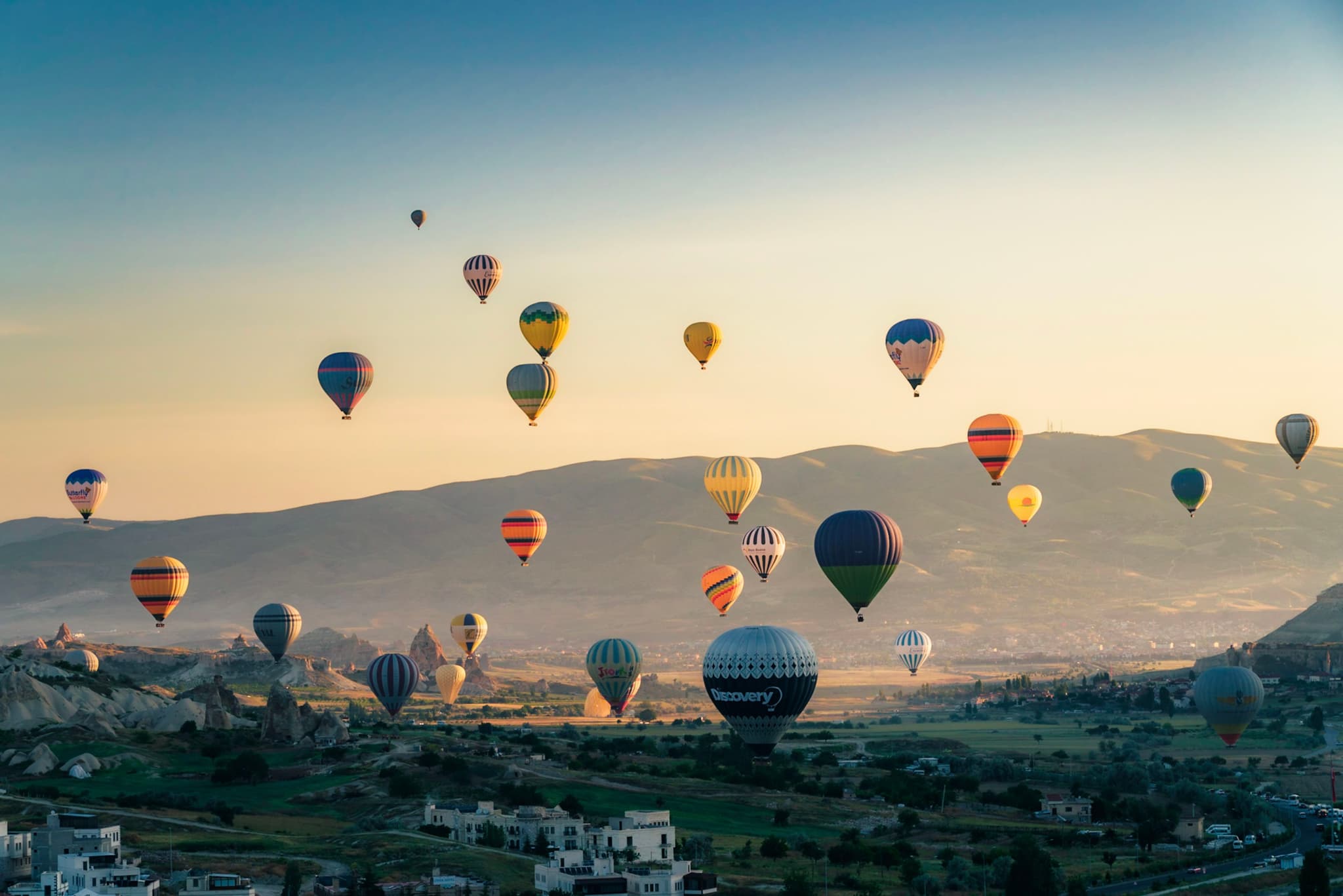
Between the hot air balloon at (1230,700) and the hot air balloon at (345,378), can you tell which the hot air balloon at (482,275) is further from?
the hot air balloon at (1230,700)

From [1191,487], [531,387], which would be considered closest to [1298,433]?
[1191,487]

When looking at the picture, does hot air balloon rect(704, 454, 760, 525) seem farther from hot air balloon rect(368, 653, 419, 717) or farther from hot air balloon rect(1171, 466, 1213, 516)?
hot air balloon rect(1171, 466, 1213, 516)

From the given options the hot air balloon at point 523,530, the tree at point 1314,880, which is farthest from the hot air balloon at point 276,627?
the tree at point 1314,880

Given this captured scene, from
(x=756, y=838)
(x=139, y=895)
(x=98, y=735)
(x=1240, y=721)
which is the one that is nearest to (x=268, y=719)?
(x=98, y=735)

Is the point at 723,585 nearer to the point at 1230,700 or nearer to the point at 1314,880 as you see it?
the point at 1230,700

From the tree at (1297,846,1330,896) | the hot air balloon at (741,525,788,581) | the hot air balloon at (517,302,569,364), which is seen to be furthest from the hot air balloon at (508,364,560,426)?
the tree at (1297,846,1330,896)

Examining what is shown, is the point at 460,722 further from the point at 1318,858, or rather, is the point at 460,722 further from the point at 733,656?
the point at 1318,858
